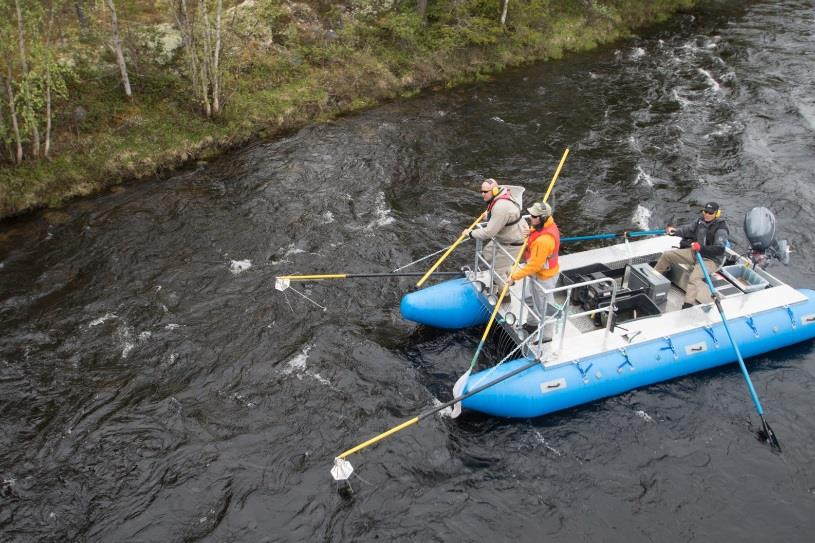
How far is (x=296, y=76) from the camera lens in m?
23.1

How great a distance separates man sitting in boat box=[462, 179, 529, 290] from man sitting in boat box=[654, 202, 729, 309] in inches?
122

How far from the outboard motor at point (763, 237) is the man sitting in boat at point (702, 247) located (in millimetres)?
706

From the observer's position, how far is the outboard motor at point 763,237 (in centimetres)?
1184

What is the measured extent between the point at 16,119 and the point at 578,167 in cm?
1568

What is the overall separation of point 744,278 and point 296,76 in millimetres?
16776

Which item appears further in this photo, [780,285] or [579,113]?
[579,113]

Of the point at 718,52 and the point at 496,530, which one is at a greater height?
the point at 718,52

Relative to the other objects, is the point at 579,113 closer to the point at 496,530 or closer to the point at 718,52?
the point at 718,52

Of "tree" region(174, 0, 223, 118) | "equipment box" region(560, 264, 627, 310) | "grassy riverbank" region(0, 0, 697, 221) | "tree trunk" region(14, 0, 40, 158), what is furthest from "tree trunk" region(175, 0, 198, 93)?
"equipment box" region(560, 264, 627, 310)

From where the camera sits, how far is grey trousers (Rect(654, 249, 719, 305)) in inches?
453

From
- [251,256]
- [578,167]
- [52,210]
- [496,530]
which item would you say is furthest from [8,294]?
[578,167]

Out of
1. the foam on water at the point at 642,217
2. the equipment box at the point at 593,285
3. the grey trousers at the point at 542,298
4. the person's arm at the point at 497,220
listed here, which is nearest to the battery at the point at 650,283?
the equipment box at the point at 593,285

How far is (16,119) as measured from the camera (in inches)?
649

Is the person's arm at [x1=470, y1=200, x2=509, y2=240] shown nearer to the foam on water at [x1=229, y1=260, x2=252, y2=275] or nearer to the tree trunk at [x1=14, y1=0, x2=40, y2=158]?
the foam on water at [x1=229, y1=260, x2=252, y2=275]
